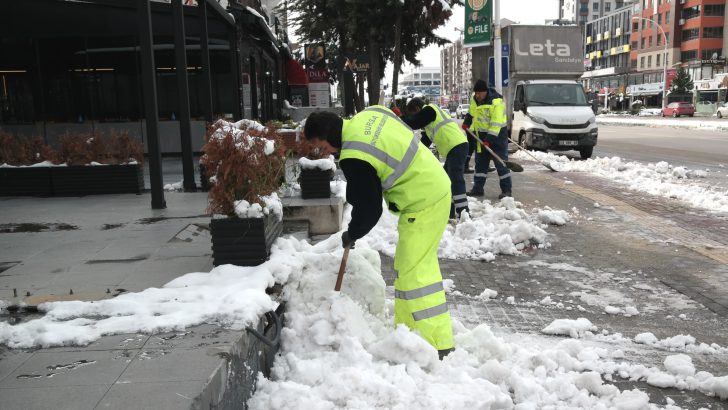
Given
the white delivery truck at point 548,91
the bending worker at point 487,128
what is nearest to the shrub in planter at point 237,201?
the bending worker at point 487,128

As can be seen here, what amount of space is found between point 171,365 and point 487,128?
27.5ft

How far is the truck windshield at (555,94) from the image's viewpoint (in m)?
18.4

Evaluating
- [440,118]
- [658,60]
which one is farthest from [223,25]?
[658,60]

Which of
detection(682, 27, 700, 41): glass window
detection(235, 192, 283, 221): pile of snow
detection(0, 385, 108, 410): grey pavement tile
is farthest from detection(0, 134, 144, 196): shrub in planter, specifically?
detection(682, 27, 700, 41): glass window

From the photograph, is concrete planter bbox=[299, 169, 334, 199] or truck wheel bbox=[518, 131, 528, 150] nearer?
concrete planter bbox=[299, 169, 334, 199]

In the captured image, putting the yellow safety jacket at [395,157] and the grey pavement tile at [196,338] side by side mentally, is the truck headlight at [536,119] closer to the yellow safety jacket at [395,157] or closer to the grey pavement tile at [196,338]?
the yellow safety jacket at [395,157]

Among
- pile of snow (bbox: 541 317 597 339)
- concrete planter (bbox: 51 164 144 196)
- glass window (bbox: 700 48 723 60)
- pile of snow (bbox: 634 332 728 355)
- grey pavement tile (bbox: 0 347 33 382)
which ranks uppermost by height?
glass window (bbox: 700 48 723 60)

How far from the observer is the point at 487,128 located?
10.6m

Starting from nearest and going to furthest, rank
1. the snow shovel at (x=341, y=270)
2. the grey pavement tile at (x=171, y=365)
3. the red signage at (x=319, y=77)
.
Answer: the grey pavement tile at (x=171, y=365) → the snow shovel at (x=341, y=270) → the red signage at (x=319, y=77)

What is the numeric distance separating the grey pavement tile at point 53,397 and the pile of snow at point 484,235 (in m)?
4.24

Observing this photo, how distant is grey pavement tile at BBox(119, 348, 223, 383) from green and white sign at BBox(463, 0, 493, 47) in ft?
56.9

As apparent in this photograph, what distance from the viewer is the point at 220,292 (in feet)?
13.3

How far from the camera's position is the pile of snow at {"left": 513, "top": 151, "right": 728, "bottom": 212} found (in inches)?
392

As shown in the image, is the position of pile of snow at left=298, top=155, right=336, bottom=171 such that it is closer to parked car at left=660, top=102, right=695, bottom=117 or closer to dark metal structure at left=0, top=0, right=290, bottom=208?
dark metal structure at left=0, top=0, right=290, bottom=208
